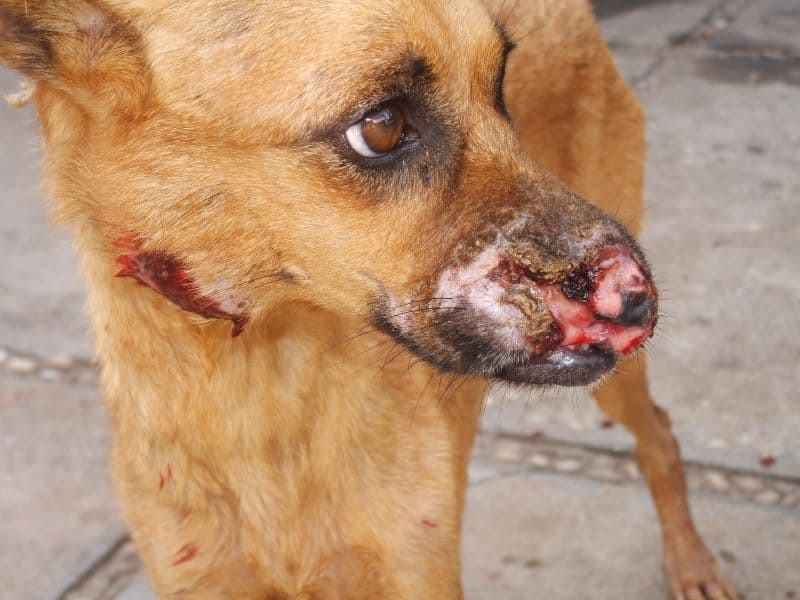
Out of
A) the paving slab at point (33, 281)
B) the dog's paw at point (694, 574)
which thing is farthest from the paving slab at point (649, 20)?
the dog's paw at point (694, 574)

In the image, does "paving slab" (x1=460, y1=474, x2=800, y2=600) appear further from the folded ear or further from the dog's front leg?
the folded ear

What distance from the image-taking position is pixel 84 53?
2160mm

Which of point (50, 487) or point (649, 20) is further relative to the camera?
point (649, 20)

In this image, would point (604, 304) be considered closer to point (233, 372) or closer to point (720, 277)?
point (233, 372)

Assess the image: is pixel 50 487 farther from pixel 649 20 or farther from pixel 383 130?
pixel 649 20

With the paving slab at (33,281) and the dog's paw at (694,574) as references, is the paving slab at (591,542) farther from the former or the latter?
the paving slab at (33,281)

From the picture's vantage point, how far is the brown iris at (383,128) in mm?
2053

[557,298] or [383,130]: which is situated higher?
[383,130]

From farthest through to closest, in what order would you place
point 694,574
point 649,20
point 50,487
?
point 649,20 → point 50,487 → point 694,574

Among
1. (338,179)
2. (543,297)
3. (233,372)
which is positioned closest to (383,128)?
(338,179)

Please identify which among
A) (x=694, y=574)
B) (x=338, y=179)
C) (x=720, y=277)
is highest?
(x=338, y=179)

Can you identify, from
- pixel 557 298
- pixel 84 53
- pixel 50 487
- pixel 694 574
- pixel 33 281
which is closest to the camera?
pixel 557 298

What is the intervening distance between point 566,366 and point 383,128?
565mm

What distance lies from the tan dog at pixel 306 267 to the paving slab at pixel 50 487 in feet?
3.58
